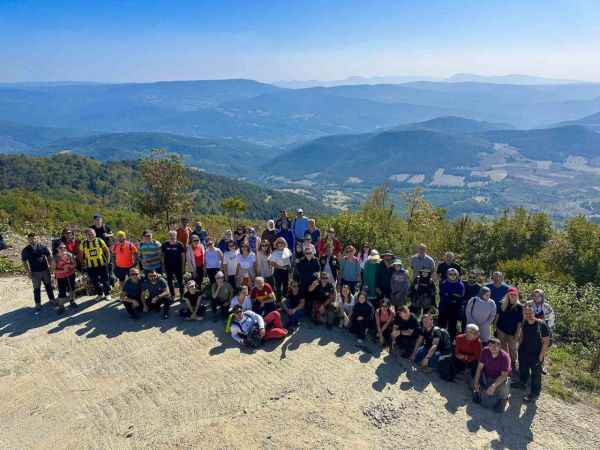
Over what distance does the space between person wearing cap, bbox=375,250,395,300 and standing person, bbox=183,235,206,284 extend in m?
4.35

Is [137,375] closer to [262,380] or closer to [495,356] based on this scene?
[262,380]

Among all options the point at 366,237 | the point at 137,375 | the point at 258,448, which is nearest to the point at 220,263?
the point at 137,375

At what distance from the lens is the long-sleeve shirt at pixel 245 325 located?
8.64 metres

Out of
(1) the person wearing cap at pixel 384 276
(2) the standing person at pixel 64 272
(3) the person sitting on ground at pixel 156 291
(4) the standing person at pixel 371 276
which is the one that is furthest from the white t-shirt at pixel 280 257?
(2) the standing person at pixel 64 272

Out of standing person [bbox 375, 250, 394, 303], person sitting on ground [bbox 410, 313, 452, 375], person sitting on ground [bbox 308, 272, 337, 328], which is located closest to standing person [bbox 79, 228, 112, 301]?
person sitting on ground [bbox 308, 272, 337, 328]

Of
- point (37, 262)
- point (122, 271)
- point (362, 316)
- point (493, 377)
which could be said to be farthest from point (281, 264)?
point (37, 262)

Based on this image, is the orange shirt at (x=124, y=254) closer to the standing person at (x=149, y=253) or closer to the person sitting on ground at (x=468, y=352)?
the standing person at (x=149, y=253)

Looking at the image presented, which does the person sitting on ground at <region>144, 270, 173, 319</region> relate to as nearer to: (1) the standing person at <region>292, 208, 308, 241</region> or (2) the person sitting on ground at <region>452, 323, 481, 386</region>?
(1) the standing person at <region>292, 208, 308, 241</region>

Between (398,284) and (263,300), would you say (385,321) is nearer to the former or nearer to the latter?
(398,284)

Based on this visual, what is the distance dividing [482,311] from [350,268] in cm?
308

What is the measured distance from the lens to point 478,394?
23.4 feet

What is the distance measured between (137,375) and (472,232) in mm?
17721

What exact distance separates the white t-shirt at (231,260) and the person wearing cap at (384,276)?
3426 millimetres

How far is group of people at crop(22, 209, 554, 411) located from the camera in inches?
297
